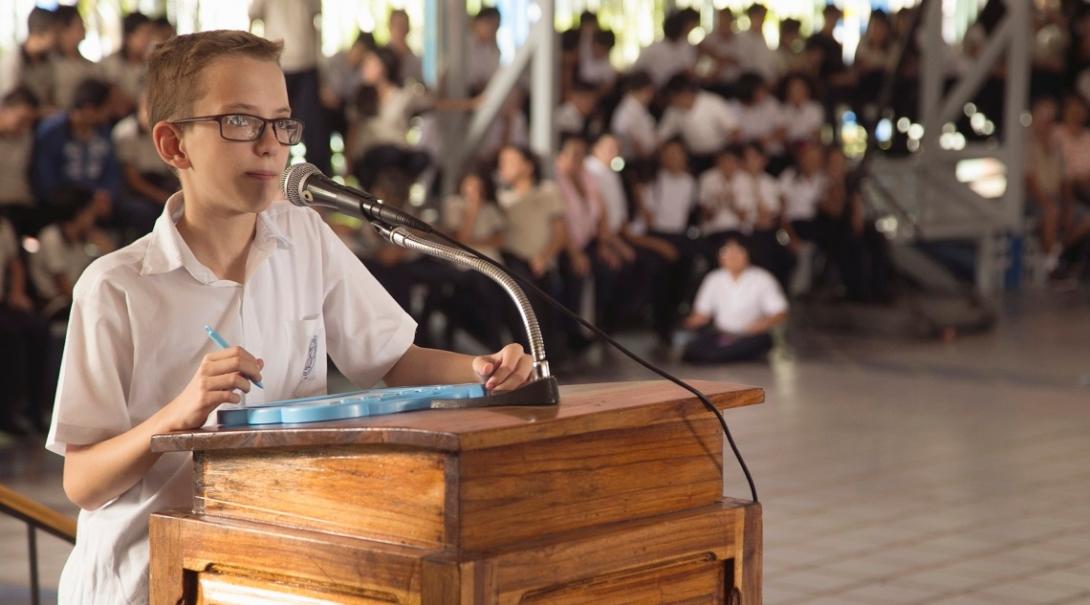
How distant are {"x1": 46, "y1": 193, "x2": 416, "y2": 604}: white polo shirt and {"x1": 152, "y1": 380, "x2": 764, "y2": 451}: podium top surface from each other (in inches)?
8.6

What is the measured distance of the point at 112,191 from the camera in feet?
25.3

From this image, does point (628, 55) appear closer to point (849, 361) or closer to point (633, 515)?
point (849, 361)

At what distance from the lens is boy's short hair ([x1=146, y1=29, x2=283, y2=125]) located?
79.9 inches

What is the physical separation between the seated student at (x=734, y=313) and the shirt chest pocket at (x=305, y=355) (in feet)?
23.5

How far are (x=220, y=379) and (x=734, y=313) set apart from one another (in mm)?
7847

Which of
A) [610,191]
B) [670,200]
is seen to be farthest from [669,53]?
[610,191]

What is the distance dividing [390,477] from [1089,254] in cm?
1273

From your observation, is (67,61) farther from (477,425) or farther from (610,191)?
(477,425)

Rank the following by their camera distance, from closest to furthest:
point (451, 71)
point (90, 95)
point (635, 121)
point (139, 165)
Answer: point (90, 95) → point (139, 165) → point (451, 71) → point (635, 121)

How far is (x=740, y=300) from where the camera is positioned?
9.53m

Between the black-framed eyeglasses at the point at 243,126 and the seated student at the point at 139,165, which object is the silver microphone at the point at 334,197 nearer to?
the black-framed eyeglasses at the point at 243,126

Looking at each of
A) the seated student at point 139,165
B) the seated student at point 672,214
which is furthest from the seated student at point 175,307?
the seated student at point 672,214

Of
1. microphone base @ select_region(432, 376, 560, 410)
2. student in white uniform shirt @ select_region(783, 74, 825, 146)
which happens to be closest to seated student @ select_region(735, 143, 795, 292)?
student in white uniform shirt @ select_region(783, 74, 825, 146)

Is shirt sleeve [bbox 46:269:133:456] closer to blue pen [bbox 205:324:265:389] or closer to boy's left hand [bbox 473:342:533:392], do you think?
blue pen [bbox 205:324:265:389]
